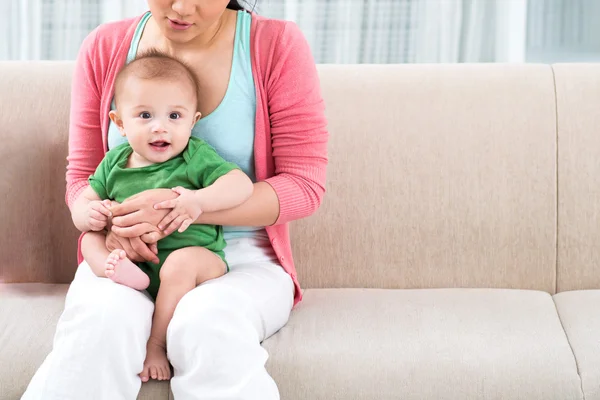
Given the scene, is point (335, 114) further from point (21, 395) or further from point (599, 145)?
point (21, 395)

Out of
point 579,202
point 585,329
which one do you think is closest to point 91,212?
point 585,329

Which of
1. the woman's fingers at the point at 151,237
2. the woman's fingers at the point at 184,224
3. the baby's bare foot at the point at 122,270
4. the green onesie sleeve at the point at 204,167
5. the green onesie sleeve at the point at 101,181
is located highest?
the green onesie sleeve at the point at 204,167

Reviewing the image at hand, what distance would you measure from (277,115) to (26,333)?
65 cm

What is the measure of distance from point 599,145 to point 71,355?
1277 mm

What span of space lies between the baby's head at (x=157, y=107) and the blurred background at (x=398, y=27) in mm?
1405

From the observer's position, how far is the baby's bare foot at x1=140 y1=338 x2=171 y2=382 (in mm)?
1523

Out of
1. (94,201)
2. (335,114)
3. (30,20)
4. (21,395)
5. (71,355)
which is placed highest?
(30,20)

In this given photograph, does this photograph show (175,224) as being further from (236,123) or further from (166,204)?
(236,123)

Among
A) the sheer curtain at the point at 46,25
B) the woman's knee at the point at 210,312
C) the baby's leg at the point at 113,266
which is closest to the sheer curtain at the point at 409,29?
the sheer curtain at the point at 46,25

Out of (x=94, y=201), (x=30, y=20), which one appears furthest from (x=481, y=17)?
(x=94, y=201)

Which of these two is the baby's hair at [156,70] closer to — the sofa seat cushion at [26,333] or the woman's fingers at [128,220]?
the woman's fingers at [128,220]

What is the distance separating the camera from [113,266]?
1.57 metres

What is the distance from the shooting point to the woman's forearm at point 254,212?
1.70m

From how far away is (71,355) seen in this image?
4.70 ft
